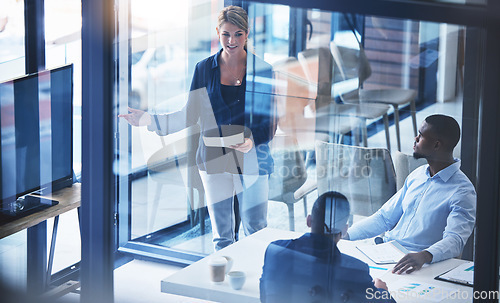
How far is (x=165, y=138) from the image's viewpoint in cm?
276

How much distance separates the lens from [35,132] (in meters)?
2.93

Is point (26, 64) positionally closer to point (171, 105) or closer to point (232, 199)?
point (171, 105)

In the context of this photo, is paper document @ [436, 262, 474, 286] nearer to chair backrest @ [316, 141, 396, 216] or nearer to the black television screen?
chair backrest @ [316, 141, 396, 216]

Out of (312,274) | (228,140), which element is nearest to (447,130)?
(312,274)

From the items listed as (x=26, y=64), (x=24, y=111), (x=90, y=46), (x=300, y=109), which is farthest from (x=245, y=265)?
(x=26, y=64)

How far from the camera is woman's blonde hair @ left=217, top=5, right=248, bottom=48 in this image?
94.4 inches

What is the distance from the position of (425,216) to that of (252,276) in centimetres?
65

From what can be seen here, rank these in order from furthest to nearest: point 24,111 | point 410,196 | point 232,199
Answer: point 24,111
point 232,199
point 410,196

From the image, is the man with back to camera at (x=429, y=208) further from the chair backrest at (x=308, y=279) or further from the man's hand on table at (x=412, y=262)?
the chair backrest at (x=308, y=279)

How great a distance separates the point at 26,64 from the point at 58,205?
2.26 feet

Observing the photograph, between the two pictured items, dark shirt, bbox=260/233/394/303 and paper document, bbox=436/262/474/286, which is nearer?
paper document, bbox=436/262/474/286

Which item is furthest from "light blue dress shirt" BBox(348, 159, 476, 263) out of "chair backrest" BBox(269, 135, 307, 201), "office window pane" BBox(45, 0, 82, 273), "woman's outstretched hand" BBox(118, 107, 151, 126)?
"office window pane" BBox(45, 0, 82, 273)

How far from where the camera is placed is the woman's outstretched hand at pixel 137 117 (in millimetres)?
2643

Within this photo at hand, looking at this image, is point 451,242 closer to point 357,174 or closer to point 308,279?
point 357,174
